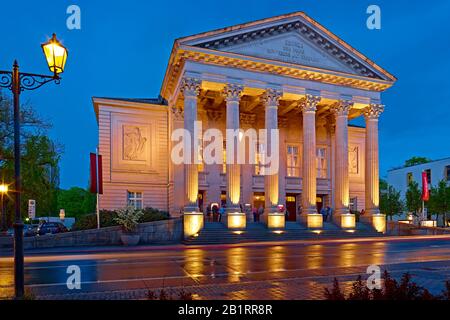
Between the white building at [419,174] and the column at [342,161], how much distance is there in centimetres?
4010

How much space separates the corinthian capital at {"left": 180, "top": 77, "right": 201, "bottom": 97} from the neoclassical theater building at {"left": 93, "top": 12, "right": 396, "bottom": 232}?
78 millimetres

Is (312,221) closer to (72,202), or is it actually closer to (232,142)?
(232,142)

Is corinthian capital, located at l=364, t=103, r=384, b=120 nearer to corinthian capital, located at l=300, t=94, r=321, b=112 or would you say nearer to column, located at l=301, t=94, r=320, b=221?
column, located at l=301, t=94, r=320, b=221

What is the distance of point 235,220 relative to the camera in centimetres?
2972

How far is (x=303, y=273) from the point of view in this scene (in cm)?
1146

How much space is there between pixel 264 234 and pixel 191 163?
778 centimetres

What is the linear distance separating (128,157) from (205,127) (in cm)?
791

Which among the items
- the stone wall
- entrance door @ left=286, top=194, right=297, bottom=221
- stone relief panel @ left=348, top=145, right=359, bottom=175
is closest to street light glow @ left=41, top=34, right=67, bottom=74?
the stone wall

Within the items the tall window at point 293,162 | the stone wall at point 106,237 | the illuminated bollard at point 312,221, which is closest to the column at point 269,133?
the illuminated bollard at point 312,221

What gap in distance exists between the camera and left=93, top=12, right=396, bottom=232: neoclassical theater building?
31297 millimetres

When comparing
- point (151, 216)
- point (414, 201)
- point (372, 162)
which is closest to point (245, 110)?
point (372, 162)

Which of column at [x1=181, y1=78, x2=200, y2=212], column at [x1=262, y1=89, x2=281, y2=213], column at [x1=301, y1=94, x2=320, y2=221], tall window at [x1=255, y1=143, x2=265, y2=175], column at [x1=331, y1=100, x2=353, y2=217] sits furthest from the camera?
tall window at [x1=255, y1=143, x2=265, y2=175]

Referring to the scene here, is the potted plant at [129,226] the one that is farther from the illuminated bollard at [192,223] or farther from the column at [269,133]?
the column at [269,133]
